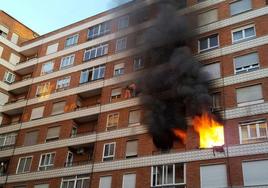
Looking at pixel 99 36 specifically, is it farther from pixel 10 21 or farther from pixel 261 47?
pixel 261 47

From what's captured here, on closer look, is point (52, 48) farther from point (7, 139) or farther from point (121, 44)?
point (7, 139)

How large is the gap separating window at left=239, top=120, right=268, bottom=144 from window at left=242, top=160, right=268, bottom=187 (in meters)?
→ 1.34

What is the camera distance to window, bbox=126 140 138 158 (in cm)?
2373

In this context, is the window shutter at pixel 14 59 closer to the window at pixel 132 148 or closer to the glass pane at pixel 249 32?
the window at pixel 132 148

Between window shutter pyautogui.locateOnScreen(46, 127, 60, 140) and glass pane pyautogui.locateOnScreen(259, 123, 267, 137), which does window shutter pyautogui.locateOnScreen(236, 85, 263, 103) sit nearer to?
glass pane pyautogui.locateOnScreen(259, 123, 267, 137)

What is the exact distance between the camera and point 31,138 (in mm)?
29672

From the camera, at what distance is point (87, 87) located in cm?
2900

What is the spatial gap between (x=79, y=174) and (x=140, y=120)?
557 cm

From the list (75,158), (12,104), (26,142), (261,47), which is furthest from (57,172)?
(261,47)

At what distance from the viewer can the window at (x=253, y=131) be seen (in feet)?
64.7

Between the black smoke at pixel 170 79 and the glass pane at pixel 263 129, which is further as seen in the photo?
the black smoke at pixel 170 79

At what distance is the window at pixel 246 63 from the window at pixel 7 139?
1898 centimetres

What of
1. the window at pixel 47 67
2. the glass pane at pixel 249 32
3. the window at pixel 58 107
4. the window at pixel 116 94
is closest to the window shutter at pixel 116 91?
the window at pixel 116 94

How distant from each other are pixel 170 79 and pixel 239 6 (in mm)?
6726
